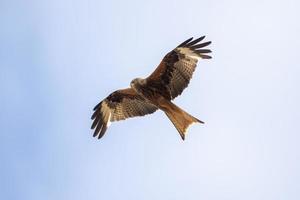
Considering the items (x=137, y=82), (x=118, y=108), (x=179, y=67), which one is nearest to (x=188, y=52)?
(x=179, y=67)

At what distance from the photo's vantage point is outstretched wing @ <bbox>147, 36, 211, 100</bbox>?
1230cm

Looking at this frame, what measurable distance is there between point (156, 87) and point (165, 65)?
49 cm

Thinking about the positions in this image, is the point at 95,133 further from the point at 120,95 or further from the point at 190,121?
the point at 190,121

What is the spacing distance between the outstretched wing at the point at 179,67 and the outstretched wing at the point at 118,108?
624 mm

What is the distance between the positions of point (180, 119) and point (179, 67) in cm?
150

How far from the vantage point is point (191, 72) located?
12.4 metres

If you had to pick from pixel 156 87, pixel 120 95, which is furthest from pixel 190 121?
pixel 120 95

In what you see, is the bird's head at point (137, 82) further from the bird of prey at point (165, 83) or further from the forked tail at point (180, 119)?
the forked tail at point (180, 119)

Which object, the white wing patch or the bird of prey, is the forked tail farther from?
the white wing patch

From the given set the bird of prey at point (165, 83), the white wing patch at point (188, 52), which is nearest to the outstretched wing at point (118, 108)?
the bird of prey at point (165, 83)

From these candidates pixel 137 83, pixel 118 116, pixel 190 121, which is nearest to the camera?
pixel 190 121

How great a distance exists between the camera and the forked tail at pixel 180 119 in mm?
11211

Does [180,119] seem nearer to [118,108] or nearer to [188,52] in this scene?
[188,52]

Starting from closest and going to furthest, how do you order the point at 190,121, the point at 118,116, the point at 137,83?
the point at 190,121, the point at 137,83, the point at 118,116
